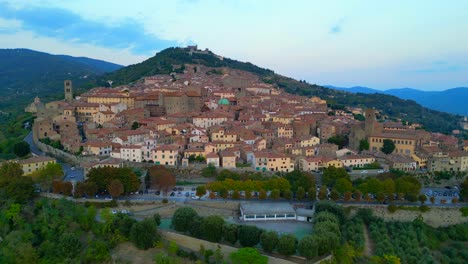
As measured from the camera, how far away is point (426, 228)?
24281mm

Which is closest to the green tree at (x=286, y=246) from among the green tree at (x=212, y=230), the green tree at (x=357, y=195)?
the green tree at (x=212, y=230)

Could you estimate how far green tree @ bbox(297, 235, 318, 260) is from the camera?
59.8ft

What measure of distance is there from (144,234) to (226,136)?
46.1ft

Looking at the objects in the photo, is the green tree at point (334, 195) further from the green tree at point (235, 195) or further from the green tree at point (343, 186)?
the green tree at point (235, 195)

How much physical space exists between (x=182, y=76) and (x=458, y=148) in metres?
40.1

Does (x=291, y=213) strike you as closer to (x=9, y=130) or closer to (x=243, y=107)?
(x=243, y=107)

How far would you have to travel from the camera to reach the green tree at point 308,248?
18219 mm

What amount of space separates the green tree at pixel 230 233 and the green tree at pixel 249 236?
0.28m

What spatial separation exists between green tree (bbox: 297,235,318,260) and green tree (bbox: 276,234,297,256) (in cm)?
32

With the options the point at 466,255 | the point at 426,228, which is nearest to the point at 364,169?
the point at 426,228

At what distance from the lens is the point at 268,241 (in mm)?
18750

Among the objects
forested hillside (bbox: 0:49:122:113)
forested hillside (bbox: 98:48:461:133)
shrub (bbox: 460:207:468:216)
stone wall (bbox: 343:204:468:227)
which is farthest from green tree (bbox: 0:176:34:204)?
forested hillside (bbox: 0:49:122:113)

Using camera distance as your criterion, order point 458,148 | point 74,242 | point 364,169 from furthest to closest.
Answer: point 458,148
point 364,169
point 74,242

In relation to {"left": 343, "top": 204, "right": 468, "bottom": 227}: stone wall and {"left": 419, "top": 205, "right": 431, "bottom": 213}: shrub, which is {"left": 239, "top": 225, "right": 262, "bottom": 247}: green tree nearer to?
{"left": 343, "top": 204, "right": 468, "bottom": 227}: stone wall
